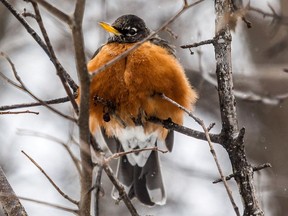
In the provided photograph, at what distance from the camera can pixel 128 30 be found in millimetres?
5473

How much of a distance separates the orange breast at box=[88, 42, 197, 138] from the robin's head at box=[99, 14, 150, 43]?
0.42 meters

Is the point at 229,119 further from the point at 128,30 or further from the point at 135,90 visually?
the point at 128,30

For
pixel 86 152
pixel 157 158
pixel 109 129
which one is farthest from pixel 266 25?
pixel 86 152

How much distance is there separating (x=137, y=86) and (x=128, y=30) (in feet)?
3.23

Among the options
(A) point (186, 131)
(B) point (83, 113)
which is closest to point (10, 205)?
(B) point (83, 113)

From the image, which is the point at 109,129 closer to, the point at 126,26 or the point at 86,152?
the point at 126,26

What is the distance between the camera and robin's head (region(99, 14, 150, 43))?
5.31 metres

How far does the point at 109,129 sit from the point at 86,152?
269 cm

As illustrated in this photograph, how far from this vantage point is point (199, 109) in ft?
24.2

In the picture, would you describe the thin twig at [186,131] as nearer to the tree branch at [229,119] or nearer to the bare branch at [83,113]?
the tree branch at [229,119]

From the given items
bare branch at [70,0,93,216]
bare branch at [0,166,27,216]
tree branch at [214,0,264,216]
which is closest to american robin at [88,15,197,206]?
tree branch at [214,0,264,216]

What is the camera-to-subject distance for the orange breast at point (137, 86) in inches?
183

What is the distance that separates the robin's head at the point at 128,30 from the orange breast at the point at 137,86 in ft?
1.39

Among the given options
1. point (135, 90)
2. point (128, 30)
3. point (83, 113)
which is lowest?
point (83, 113)
